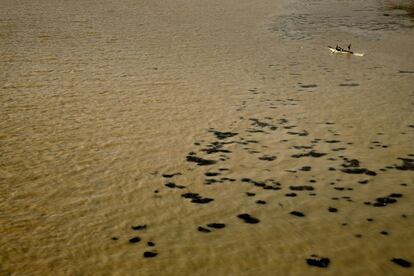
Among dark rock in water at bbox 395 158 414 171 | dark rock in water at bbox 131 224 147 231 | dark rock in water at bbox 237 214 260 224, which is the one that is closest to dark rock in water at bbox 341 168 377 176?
dark rock in water at bbox 395 158 414 171

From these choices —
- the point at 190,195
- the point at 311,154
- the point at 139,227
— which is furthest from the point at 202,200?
Answer: the point at 311,154

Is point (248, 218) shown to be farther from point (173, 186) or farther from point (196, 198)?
point (173, 186)

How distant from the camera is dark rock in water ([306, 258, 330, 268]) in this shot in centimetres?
411

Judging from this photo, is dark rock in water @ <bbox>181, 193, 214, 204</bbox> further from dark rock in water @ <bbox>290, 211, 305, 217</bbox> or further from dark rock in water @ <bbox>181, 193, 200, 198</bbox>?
dark rock in water @ <bbox>290, 211, 305, 217</bbox>

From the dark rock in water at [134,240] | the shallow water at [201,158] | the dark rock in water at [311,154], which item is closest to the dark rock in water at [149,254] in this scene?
the shallow water at [201,158]

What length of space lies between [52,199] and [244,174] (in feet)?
8.13

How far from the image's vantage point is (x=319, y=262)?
4152 millimetres

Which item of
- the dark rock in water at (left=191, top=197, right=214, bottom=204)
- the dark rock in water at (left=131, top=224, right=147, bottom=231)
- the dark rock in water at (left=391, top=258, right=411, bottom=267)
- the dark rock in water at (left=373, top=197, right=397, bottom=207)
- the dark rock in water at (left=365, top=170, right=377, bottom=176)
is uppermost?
the dark rock in water at (left=365, top=170, right=377, bottom=176)

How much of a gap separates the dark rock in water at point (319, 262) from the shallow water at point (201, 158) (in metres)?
0.04

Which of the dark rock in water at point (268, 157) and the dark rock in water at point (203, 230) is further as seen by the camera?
the dark rock in water at point (268, 157)

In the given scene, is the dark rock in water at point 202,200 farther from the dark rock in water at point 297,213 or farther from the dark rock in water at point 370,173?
the dark rock in water at point 370,173

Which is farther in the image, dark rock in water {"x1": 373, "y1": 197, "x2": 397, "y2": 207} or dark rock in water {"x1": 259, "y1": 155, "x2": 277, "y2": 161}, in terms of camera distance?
dark rock in water {"x1": 259, "y1": 155, "x2": 277, "y2": 161}

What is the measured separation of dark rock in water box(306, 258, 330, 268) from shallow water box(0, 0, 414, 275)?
1.6 inches

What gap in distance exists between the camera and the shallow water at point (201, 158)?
432cm
